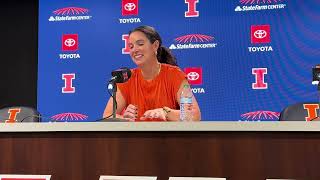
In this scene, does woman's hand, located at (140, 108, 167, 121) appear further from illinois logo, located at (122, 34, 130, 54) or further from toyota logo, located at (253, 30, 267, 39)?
toyota logo, located at (253, 30, 267, 39)

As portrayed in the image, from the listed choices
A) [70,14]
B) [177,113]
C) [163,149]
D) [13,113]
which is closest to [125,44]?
[70,14]

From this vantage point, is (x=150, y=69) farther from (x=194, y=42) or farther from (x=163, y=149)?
(x=163, y=149)

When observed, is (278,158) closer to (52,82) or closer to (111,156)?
(111,156)

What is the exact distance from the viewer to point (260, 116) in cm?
398

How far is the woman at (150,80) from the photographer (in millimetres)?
4172

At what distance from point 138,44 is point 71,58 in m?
0.67

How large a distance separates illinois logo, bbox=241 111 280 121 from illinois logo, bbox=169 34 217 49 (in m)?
0.70

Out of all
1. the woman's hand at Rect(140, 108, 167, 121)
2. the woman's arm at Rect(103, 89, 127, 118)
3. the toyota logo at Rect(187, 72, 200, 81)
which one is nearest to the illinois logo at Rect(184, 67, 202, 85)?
the toyota logo at Rect(187, 72, 200, 81)

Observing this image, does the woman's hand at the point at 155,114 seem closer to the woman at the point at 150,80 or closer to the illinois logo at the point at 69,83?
the woman at the point at 150,80

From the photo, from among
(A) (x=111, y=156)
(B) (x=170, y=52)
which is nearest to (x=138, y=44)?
(B) (x=170, y=52)

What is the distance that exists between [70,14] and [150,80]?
105 cm

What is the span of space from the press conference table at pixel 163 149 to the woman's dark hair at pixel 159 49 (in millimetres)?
2631

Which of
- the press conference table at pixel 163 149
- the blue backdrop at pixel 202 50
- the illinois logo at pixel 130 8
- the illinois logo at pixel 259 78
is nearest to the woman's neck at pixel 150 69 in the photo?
the blue backdrop at pixel 202 50

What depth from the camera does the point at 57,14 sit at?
4.51m
